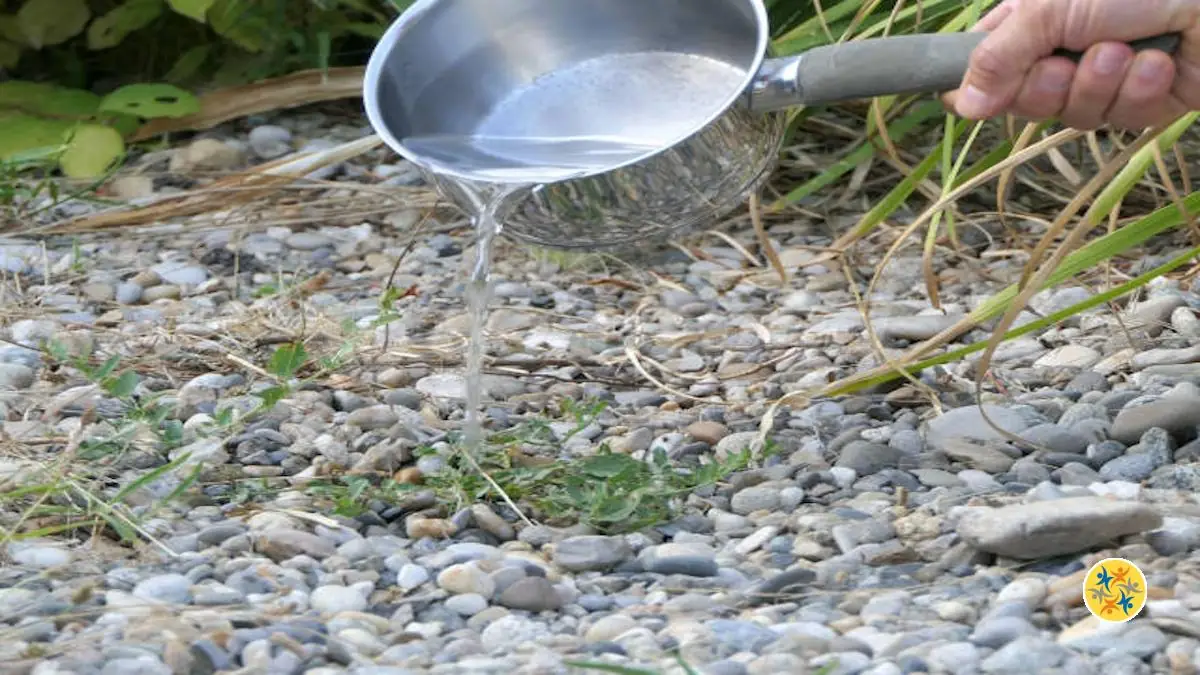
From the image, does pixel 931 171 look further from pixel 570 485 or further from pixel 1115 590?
pixel 1115 590

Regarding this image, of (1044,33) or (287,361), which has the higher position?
(1044,33)

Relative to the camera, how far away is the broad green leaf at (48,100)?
9.17ft

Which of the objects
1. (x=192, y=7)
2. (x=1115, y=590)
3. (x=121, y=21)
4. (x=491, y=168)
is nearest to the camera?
(x=1115, y=590)

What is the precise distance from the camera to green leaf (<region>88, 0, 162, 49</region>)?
2.92 m

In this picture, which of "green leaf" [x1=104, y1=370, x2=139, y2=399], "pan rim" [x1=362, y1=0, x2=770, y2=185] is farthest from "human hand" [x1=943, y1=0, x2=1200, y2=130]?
"green leaf" [x1=104, y1=370, x2=139, y2=399]

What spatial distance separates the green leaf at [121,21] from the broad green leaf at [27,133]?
0.24 metres

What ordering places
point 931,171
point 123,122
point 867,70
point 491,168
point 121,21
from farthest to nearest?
point 121,21 → point 123,122 → point 931,171 → point 491,168 → point 867,70

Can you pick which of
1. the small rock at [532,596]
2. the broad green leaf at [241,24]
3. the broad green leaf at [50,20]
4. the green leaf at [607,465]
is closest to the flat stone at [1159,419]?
the green leaf at [607,465]

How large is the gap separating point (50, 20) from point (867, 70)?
6.16ft

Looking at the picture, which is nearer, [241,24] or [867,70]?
[867,70]

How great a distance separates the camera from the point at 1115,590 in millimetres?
1240

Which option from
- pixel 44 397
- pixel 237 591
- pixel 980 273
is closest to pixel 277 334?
pixel 44 397

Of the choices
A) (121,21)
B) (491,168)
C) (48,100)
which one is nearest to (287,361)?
(491,168)

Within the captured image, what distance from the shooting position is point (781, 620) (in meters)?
1.26
